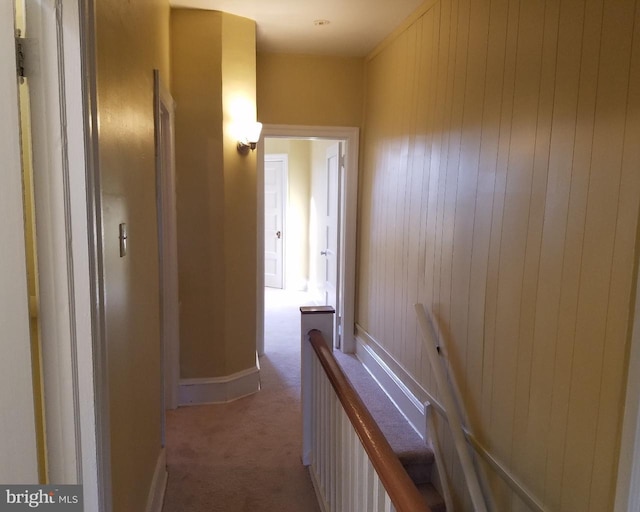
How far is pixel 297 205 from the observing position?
6863mm

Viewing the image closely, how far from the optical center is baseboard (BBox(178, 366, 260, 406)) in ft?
10.4

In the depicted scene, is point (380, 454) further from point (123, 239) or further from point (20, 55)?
point (20, 55)

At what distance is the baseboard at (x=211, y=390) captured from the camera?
10.4 ft

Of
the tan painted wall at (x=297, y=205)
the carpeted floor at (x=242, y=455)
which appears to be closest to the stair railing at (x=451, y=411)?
the carpeted floor at (x=242, y=455)

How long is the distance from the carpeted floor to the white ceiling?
103 inches

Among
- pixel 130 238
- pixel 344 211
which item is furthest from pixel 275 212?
pixel 130 238

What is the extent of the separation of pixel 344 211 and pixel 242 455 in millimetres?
2229

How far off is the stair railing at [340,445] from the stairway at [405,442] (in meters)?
0.56

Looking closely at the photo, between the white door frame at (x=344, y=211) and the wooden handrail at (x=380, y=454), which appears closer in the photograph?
the wooden handrail at (x=380, y=454)

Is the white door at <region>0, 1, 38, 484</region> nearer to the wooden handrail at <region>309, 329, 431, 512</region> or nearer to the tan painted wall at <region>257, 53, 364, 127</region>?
the wooden handrail at <region>309, 329, 431, 512</region>

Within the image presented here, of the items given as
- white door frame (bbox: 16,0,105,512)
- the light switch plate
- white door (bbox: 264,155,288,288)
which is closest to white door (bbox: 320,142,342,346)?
white door (bbox: 264,155,288,288)

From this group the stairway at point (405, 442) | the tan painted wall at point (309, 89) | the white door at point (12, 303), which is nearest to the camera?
the white door at point (12, 303)

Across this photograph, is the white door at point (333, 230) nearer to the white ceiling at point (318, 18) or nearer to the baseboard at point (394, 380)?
the baseboard at point (394, 380)

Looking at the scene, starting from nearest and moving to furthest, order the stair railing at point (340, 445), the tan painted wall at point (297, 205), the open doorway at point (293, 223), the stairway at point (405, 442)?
the stair railing at point (340, 445), the stairway at point (405, 442), the open doorway at point (293, 223), the tan painted wall at point (297, 205)
